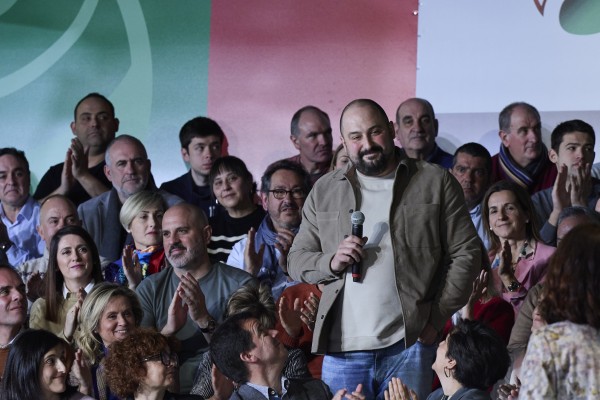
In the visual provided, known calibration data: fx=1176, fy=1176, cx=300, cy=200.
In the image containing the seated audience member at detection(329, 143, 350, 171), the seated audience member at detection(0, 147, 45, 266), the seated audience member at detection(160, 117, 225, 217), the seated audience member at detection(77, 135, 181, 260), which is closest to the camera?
the seated audience member at detection(329, 143, 350, 171)

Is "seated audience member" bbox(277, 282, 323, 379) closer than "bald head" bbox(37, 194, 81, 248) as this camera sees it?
Yes

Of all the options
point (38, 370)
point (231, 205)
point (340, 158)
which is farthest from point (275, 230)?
point (38, 370)

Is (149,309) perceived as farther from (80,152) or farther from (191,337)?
(80,152)

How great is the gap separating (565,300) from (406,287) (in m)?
1.35

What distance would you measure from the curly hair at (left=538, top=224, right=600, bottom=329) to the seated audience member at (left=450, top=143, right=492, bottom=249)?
3272 millimetres

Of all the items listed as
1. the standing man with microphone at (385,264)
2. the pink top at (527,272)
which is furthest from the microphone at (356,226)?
the pink top at (527,272)

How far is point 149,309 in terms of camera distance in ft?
17.1

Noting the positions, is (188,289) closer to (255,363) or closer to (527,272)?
(255,363)

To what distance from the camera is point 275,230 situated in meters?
5.74

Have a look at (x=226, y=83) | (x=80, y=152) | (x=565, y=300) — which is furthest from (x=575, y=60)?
(x=565, y=300)

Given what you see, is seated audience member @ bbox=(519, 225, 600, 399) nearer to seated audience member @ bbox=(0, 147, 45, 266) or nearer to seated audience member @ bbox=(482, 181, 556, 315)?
seated audience member @ bbox=(482, 181, 556, 315)

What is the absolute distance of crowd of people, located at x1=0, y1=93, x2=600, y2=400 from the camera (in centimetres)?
394

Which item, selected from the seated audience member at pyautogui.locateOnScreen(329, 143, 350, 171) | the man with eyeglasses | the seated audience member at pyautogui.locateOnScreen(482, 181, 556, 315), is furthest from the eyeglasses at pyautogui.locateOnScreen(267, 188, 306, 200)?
the seated audience member at pyautogui.locateOnScreen(482, 181, 556, 315)

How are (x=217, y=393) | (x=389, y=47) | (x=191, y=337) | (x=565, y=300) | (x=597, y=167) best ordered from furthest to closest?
1. (x=389, y=47)
2. (x=597, y=167)
3. (x=191, y=337)
4. (x=217, y=393)
5. (x=565, y=300)
